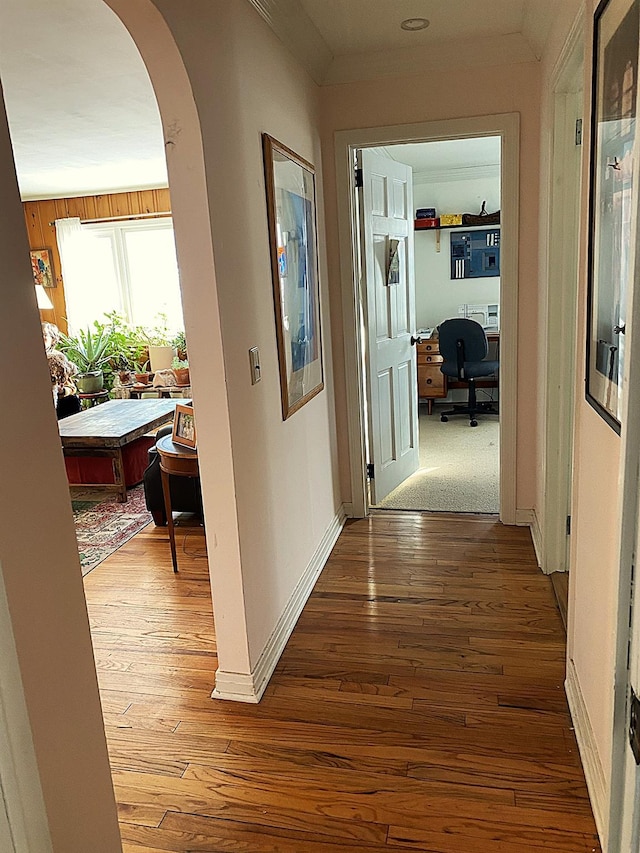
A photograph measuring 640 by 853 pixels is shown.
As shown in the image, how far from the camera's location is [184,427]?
3.11 metres

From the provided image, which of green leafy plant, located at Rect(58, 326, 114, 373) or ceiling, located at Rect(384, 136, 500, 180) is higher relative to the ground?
ceiling, located at Rect(384, 136, 500, 180)

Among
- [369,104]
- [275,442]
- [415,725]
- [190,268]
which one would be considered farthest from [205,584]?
[369,104]

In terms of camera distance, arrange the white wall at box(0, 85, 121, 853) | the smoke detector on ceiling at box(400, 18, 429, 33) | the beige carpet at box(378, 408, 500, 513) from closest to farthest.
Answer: the white wall at box(0, 85, 121, 853)
the smoke detector on ceiling at box(400, 18, 429, 33)
the beige carpet at box(378, 408, 500, 513)

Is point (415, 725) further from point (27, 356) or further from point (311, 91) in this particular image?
point (311, 91)

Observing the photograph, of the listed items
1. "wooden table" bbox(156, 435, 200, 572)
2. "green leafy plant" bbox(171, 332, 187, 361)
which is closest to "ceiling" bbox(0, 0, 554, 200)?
"wooden table" bbox(156, 435, 200, 572)

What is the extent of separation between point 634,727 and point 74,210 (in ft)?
24.7

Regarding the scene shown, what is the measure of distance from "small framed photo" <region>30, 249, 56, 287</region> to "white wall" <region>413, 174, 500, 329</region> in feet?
13.2

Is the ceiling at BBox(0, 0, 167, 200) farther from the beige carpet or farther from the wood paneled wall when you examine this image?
the beige carpet

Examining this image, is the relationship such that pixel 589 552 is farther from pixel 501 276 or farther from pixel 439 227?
pixel 439 227

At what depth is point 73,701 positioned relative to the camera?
3.87 ft

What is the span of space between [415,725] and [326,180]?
8.70ft

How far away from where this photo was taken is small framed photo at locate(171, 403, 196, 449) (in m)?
3.08

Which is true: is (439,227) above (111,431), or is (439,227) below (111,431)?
above

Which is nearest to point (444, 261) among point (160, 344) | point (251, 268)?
point (160, 344)
